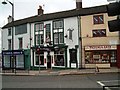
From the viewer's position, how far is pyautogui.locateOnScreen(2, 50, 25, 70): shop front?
4469 cm

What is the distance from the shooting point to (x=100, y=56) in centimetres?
3741

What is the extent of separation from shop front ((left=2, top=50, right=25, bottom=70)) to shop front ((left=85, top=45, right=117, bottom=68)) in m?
11.4

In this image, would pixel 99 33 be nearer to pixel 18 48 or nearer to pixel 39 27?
pixel 39 27

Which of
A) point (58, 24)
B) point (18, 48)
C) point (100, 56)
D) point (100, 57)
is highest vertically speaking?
point (58, 24)

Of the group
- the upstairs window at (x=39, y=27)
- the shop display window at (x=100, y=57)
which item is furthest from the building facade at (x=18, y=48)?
the shop display window at (x=100, y=57)

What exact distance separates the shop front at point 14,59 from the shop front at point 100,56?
11.4 metres

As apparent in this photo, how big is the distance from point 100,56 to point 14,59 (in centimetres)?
1481

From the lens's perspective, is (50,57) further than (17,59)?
No

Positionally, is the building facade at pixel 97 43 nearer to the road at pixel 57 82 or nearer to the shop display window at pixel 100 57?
the shop display window at pixel 100 57

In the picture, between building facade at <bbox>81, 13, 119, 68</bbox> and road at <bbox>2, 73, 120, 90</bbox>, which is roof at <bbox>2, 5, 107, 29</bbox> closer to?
building facade at <bbox>81, 13, 119, 68</bbox>

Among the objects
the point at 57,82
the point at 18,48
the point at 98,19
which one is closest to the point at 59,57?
the point at 98,19

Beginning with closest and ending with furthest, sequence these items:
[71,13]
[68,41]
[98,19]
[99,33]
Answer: [99,33], [98,19], [68,41], [71,13]

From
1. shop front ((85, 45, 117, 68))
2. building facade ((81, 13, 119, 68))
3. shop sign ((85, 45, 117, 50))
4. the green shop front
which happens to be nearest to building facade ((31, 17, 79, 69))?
building facade ((81, 13, 119, 68))

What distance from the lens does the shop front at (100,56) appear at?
36.6 metres
